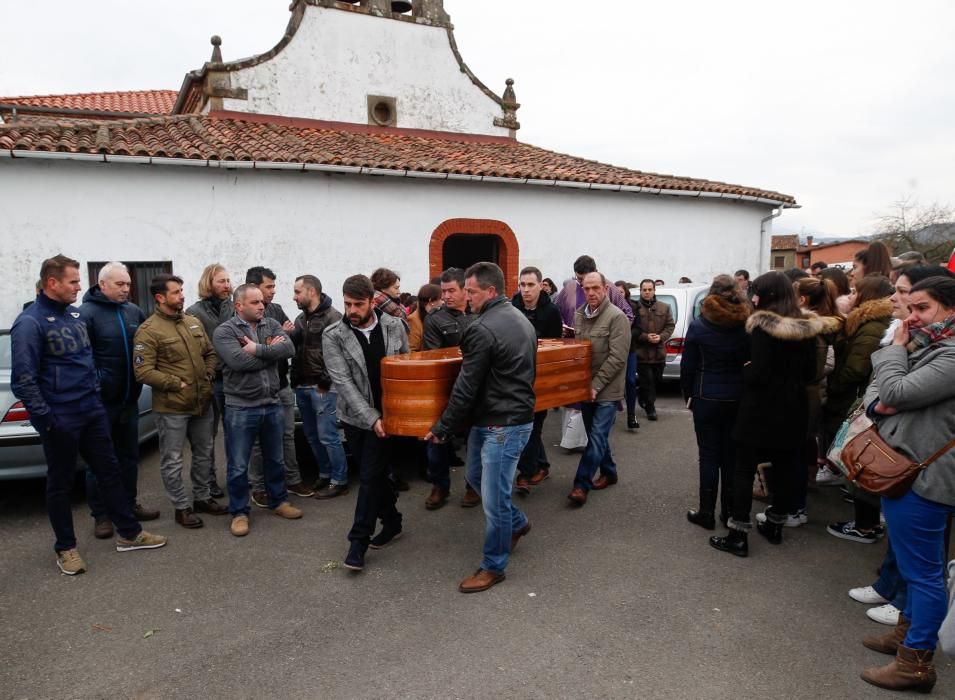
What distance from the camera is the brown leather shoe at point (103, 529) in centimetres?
495

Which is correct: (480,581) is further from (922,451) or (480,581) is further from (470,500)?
(922,451)

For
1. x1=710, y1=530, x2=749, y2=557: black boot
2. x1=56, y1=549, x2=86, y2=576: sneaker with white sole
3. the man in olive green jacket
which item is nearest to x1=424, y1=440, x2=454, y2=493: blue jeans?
the man in olive green jacket

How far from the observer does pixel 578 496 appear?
5.44 m

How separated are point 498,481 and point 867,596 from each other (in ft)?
7.46

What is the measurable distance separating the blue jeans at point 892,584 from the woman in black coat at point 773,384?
0.82 m

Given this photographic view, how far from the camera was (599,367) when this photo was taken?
539 cm

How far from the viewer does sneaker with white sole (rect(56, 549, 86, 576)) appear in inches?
172

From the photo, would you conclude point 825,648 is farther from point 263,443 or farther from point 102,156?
point 102,156

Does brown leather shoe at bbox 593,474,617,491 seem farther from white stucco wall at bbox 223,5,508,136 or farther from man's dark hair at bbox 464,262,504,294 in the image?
white stucco wall at bbox 223,5,508,136

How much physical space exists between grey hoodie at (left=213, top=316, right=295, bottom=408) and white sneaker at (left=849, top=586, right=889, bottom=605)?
13.7 feet

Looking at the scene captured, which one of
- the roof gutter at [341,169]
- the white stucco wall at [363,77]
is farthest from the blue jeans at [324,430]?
the white stucco wall at [363,77]

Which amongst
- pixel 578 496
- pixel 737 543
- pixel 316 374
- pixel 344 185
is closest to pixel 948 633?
pixel 737 543

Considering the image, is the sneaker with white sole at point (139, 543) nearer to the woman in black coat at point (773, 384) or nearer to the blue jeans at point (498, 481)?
the blue jeans at point (498, 481)

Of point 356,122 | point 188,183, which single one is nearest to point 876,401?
point 188,183
